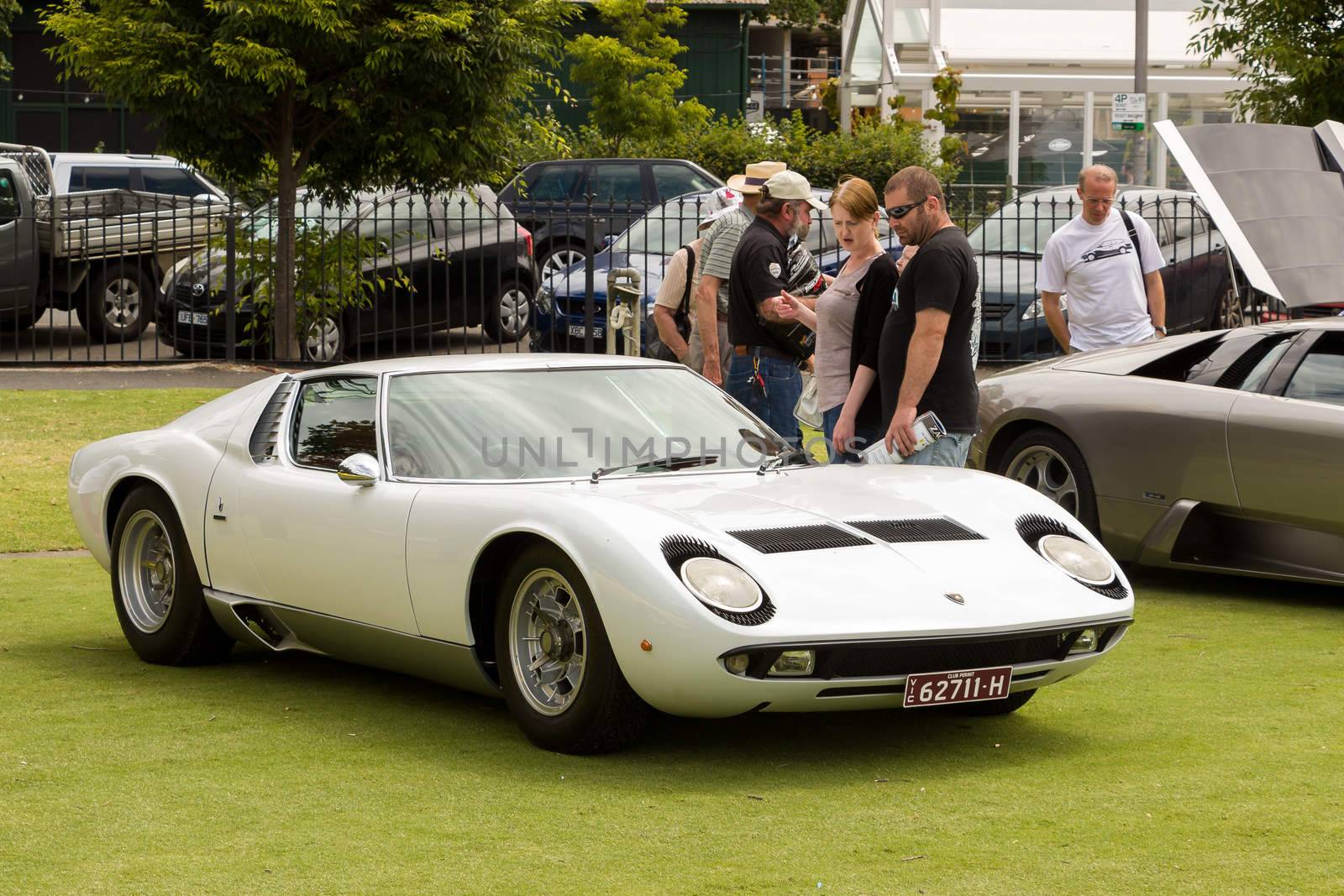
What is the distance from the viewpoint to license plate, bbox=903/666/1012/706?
4820 millimetres

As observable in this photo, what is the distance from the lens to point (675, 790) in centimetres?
470

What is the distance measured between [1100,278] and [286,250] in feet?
27.9

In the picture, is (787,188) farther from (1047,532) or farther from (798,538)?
(798,538)

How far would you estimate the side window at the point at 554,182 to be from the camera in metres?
20.1

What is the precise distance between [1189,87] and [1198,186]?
19474 millimetres

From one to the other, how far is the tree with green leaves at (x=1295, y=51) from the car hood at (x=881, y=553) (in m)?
9.79

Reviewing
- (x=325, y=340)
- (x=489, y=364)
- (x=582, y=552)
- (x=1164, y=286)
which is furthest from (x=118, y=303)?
(x=582, y=552)

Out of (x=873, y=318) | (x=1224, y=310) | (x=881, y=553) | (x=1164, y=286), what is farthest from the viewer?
(x=1224, y=310)

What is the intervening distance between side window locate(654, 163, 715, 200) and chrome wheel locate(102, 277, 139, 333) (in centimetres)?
589

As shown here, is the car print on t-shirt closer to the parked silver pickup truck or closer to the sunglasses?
the sunglasses

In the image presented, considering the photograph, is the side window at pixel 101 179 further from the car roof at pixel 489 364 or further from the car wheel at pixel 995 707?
the car wheel at pixel 995 707

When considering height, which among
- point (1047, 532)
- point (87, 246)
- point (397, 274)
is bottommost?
point (1047, 532)

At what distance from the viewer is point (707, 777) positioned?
4.84 m

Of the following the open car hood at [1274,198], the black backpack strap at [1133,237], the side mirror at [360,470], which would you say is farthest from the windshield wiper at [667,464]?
the black backpack strap at [1133,237]
